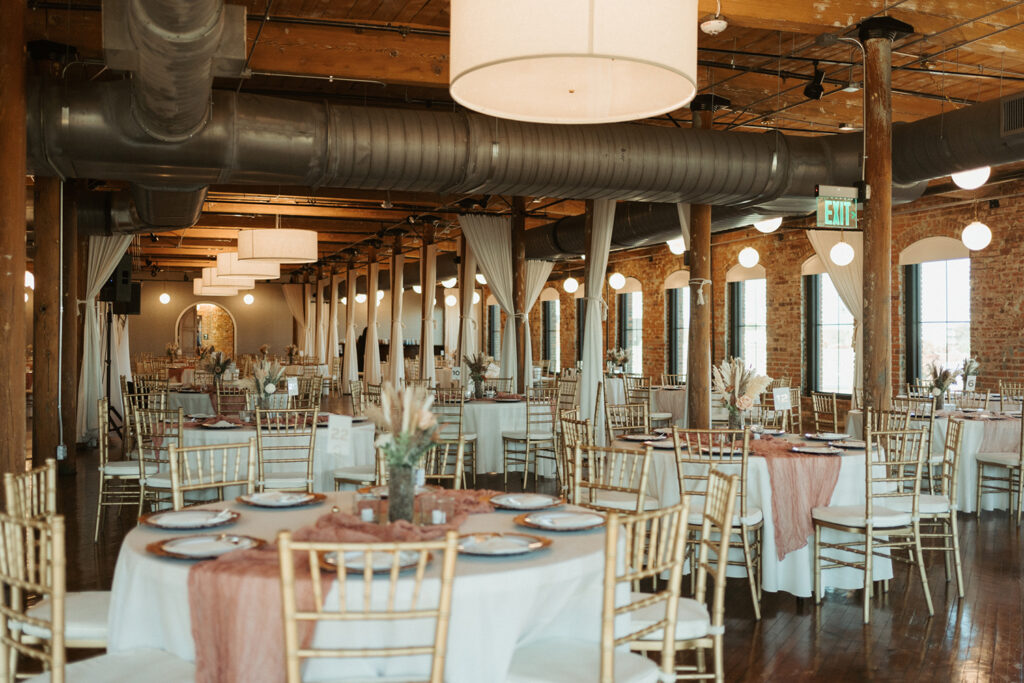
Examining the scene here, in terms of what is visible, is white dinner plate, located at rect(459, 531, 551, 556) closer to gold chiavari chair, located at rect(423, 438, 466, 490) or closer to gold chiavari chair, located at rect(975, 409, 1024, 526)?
gold chiavari chair, located at rect(423, 438, 466, 490)

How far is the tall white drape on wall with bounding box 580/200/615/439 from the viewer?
10.3m

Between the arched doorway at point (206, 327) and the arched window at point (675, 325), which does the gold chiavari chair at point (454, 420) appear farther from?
the arched doorway at point (206, 327)

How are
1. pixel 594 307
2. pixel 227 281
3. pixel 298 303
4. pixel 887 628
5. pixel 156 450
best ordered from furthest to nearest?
1. pixel 298 303
2. pixel 227 281
3. pixel 594 307
4. pixel 156 450
5. pixel 887 628

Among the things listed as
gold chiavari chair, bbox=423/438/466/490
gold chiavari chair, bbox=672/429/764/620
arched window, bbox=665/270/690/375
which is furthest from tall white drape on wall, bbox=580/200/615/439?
arched window, bbox=665/270/690/375

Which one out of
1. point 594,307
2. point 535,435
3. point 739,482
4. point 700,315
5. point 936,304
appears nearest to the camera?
point 739,482

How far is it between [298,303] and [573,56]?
2865 cm

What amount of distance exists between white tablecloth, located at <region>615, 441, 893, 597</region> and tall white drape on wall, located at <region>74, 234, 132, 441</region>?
27.9 feet

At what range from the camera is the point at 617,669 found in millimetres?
2818

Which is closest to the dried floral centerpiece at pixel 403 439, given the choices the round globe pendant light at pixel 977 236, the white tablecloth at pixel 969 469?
the white tablecloth at pixel 969 469

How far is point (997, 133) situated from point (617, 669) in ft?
19.9

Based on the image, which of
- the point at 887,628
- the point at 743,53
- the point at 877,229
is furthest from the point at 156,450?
the point at 877,229

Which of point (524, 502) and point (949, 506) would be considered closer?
point (524, 502)

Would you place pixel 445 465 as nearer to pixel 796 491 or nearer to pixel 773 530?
pixel 773 530

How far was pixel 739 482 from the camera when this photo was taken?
17.0 feet
